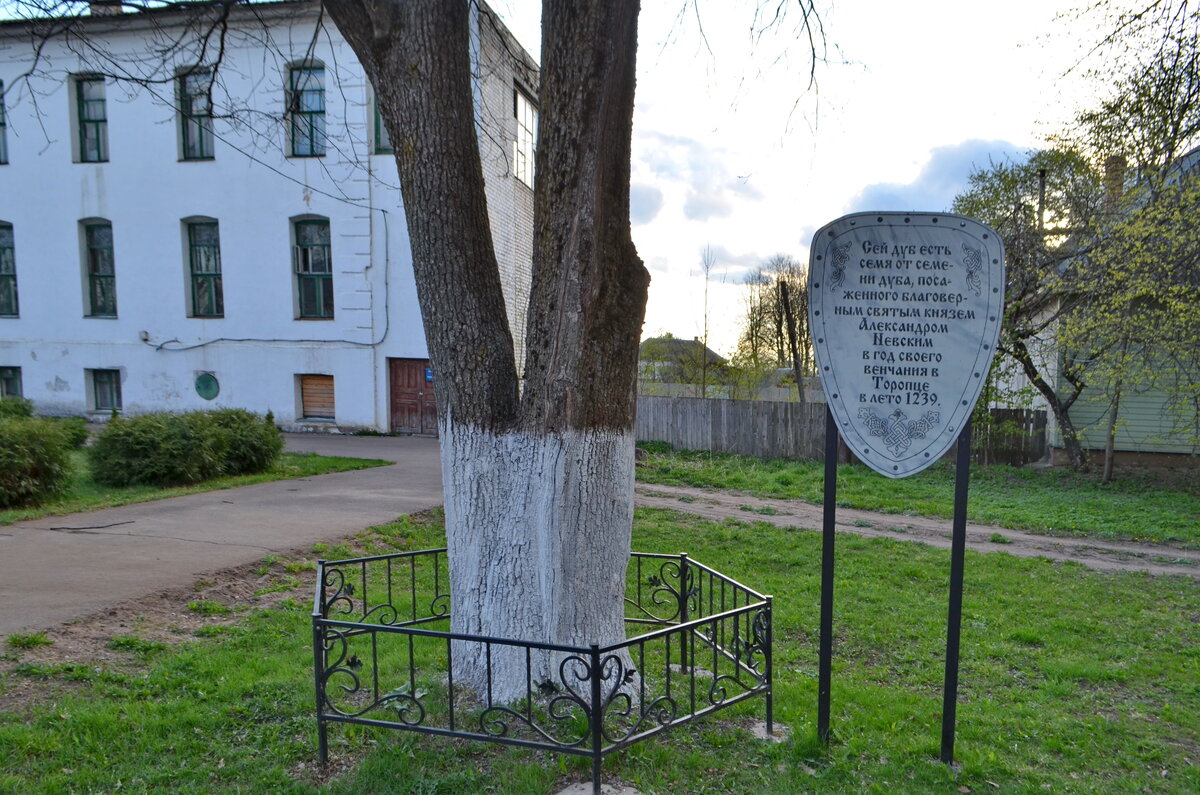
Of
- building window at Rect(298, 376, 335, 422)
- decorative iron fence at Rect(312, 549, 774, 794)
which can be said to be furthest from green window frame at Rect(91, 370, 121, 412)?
decorative iron fence at Rect(312, 549, 774, 794)

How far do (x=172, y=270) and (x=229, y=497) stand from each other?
13.0 metres

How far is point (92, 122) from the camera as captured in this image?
21562 millimetres

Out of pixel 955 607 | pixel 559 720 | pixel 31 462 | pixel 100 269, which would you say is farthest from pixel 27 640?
pixel 100 269

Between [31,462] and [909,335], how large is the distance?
427 inches

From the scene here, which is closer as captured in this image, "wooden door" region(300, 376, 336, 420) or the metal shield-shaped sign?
the metal shield-shaped sign

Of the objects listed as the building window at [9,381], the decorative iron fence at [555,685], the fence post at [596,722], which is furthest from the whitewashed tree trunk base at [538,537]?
the building window at [9,381]

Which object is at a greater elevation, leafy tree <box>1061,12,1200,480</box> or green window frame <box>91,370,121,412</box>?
leafy tree <box>1061,12,1200,480</box>

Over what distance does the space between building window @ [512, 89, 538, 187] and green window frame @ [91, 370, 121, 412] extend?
1285 cm

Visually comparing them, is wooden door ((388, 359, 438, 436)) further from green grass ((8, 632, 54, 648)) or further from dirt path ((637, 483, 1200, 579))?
green grass ((8, 632, 54, 648))

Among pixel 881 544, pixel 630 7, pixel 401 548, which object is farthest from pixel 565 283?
pixel 881 544

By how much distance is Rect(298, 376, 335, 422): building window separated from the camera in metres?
20.6

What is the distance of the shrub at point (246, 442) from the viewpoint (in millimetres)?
12977

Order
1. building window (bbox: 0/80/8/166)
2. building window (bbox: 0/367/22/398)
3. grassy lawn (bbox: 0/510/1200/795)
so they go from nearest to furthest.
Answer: grassy lawn (bbox: 0/510/1200/795)
building window (bbox: 0/80/8/166)
building window (bbox: 0/367/22/398)

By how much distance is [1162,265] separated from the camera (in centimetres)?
1164
